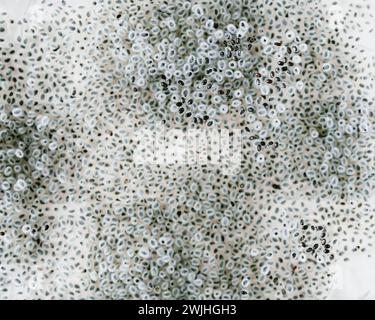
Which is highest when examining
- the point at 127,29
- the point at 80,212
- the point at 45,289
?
the point at 127,29

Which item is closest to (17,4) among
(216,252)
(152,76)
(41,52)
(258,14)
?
(41,52)

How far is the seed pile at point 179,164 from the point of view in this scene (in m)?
Answer: 1.92

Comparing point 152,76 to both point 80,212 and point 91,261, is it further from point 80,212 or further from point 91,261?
point 91,261

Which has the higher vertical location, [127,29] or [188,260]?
[127,29]

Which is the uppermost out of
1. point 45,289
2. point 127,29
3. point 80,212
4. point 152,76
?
point 127,29

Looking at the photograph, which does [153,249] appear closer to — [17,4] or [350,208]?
[350,208]

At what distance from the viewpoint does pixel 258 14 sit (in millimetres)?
1961

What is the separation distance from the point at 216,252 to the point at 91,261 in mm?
452

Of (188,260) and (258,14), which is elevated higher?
(258,14)

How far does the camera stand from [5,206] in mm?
1907

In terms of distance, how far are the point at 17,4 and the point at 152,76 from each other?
57cm

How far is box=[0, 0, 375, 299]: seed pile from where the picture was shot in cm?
192

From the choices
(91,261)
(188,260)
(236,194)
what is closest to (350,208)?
(236,194)

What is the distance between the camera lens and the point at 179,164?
1956mm
